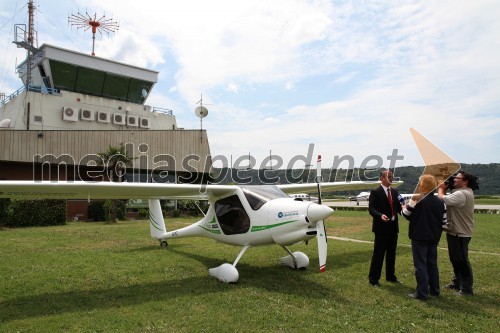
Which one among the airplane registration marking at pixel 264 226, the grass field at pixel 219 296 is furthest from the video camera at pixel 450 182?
the airplane registration marking at pixel 264 226

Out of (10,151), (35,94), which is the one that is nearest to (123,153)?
(10,151)

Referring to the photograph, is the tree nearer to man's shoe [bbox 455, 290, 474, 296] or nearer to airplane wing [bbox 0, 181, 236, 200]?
airplane wing [bbox 0, 181, 236, 200]

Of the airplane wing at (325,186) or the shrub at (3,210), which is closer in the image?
the airplane wing at (325,186)

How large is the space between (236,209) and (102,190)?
3.10m

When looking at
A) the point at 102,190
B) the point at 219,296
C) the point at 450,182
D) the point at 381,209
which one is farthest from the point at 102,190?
the point at 450,182

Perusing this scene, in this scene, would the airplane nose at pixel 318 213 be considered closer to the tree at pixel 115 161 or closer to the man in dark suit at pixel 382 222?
Answer: the man in dark suit at pixel 382 222

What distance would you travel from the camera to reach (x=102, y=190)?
317 inches

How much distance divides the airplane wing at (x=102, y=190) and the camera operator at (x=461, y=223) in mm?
4703

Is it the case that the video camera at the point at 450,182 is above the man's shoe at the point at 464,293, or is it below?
above

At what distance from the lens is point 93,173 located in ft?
92.6

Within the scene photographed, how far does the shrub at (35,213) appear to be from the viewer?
2127 cm

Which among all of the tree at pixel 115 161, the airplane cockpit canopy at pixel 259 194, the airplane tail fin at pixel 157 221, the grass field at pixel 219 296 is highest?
the tree at pixel 115 161

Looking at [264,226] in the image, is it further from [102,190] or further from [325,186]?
[325,186]

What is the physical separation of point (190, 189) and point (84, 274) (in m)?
3.27
